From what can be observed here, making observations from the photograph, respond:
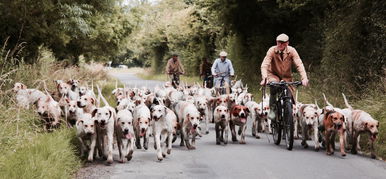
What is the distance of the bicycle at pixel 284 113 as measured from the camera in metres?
10.6

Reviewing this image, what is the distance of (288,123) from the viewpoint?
10609mm

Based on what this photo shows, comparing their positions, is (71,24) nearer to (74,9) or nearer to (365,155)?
(74,9)

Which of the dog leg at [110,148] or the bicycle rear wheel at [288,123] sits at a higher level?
the bicycle rear wheel at [288,123]

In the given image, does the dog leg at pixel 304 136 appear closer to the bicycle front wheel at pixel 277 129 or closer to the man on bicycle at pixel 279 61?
the bicycle front wheel at pixel 277 129

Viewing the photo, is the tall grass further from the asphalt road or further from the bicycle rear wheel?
the bicycle rear wheel

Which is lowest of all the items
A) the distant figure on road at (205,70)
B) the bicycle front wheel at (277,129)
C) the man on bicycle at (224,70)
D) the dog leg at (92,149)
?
the dog leg at (92,149)

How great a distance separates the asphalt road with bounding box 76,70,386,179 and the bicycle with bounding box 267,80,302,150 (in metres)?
0.32

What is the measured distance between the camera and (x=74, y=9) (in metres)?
16.1

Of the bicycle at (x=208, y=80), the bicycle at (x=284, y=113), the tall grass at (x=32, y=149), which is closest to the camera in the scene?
the tall grass at (x=32, y=149)

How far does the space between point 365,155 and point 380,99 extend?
315cm

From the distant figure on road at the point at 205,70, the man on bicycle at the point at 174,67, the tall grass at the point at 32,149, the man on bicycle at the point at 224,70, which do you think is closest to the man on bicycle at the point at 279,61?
the tall grass at the point at 32,149

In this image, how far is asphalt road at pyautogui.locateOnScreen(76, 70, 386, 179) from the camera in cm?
822

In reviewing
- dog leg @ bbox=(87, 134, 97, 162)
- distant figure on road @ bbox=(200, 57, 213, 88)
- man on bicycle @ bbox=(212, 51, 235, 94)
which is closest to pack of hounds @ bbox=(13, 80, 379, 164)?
dog leg @ bbox=(87, 134, 97, 162)

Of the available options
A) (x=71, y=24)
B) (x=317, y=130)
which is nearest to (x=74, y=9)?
(x=71, y=24)
